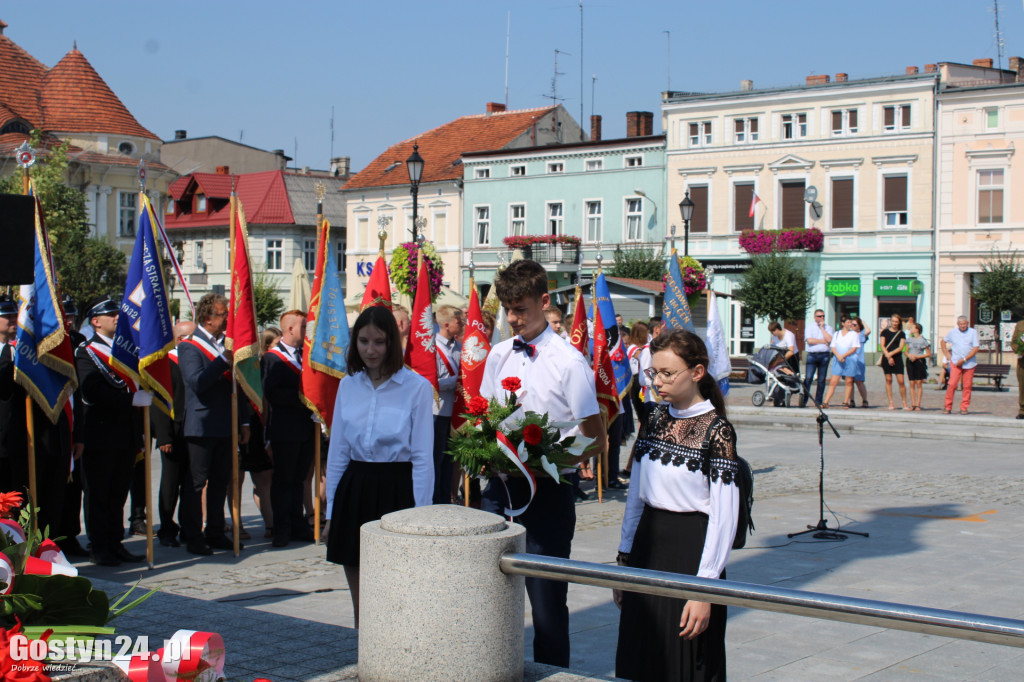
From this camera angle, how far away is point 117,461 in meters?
8.70

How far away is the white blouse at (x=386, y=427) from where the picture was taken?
18.7 ft

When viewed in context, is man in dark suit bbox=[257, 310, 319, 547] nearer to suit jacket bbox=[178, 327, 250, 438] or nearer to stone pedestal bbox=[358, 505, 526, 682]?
suit jacket bbox=[178, 327, 250, 438]

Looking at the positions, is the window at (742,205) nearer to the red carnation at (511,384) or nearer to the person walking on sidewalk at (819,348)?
the person walking on sidewalk at (819,348)

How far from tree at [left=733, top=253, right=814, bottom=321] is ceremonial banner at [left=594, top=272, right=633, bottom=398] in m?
30.3

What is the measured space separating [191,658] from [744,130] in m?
46.4

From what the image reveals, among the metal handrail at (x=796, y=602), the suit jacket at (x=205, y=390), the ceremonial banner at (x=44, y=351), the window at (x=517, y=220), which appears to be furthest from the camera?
the window at (x=517, y=220)

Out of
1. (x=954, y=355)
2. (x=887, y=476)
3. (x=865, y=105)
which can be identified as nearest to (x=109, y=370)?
(x=887, y=476)

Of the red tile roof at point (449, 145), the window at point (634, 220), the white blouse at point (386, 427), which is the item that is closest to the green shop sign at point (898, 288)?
the window at point (634, 220)

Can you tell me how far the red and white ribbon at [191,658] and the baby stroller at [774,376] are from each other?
19996 millimetres

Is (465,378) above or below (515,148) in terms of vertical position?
below

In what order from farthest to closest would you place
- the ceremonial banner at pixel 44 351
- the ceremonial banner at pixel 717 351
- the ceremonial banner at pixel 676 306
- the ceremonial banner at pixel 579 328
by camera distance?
the ceremonial banner at pixel 676 306 → the ceremonial banner at pixel 717 351 → the ceremonial banner at pixel 579 328 → the ceremonial banner at pixel 44 351

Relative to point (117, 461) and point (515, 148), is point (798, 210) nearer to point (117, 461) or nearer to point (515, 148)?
point (515, 148)

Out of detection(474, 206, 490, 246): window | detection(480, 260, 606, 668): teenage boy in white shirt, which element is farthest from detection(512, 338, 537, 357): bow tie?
detection(474, 206, 490, 246): window

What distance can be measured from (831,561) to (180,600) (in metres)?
5.13
